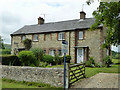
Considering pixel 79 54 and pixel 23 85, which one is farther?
pixel 79 54

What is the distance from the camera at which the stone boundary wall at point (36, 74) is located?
24.3 feet

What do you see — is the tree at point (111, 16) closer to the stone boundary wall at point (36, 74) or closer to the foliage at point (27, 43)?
the stone boundary wall at point (36, 74)

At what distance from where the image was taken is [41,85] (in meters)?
7.64

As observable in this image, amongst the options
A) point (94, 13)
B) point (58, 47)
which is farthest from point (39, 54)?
point (94, 13)

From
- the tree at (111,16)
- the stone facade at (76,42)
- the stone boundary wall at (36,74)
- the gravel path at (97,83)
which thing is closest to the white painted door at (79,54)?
the stone facade at (76,42)

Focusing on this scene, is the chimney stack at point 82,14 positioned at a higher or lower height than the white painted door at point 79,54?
higher

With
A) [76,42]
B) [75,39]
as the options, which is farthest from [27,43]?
[76,42]

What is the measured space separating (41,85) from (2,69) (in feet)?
12.5

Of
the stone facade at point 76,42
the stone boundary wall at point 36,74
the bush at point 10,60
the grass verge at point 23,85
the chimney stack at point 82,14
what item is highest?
the chimney stack at point 82,14

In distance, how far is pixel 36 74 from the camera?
8.14 meters

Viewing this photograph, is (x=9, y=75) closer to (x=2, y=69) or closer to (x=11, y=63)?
(x=2, y=69)

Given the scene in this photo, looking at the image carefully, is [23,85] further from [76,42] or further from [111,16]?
[76,42]

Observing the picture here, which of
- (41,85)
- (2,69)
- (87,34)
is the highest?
(87,34)

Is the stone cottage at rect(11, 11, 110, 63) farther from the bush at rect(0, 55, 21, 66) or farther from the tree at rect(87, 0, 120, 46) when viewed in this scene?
the bush at rect(0, 55, 21, 66)
